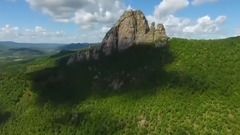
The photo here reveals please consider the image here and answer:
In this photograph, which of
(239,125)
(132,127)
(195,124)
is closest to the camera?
(239,125)

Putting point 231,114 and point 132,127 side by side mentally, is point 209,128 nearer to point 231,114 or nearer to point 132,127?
point 231,114

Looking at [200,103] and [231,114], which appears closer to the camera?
[231,114]

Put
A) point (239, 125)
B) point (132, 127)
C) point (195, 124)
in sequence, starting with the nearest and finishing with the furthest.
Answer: point (239, 125), point (195, 124), point (132, 127)

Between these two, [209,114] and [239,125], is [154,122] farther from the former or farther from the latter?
[239,125]

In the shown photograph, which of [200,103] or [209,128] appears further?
[200,103]

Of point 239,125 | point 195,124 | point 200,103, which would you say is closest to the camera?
point 239,125

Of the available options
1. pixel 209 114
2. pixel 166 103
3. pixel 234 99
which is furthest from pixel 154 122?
pixel 234 99

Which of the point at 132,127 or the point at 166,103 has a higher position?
the point at 166,103

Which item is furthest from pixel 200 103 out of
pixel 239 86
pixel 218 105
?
pixel 239 86

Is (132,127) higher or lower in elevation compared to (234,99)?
lower
